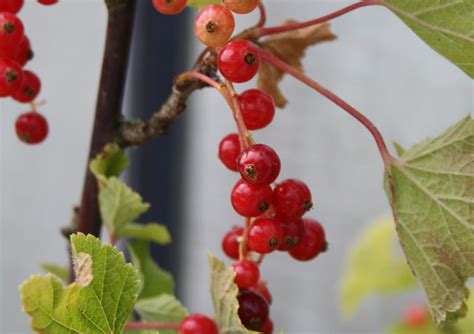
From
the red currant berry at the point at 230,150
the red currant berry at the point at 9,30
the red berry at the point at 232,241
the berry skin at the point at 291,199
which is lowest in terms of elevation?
the red berry at the point at 232,241

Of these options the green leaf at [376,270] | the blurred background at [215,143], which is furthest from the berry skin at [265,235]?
the blurred background at [215,143]

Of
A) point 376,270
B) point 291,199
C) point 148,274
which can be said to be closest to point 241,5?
point 291,199

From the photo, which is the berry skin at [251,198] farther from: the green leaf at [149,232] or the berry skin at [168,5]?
the green leaf at [149,232]

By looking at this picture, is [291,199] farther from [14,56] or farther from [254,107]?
[14,56]

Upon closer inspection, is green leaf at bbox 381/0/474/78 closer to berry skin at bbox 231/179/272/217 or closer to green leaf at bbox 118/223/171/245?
berry skin at bbox 231/179/272/217

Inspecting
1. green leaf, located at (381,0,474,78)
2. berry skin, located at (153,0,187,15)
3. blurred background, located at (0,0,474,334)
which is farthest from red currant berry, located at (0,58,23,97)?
blurred background, located at (0,0,474,334)

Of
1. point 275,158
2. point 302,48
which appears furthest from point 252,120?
point 302,48

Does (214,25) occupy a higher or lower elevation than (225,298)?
higher
